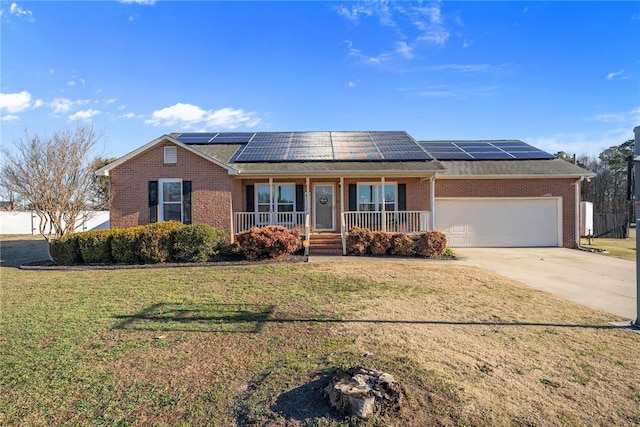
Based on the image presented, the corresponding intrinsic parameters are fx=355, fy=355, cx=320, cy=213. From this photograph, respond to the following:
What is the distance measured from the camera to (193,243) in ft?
36.2

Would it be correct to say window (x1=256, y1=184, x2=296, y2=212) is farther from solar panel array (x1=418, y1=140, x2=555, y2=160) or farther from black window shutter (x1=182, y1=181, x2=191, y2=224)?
solar panel array (x1=418, y1=140, x2=555, y2=160)

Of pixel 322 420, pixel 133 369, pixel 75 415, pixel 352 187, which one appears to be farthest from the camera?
pixel 352 187

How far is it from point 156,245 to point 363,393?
9664 millimetres

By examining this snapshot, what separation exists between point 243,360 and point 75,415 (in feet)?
5.26

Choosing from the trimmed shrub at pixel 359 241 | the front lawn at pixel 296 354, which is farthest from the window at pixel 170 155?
the trimmed shrub at pixel 359 241

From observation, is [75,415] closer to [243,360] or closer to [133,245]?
[243,360]

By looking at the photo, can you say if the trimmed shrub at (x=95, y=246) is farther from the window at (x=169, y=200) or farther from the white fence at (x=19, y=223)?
the white fence at (x=19, y=223)

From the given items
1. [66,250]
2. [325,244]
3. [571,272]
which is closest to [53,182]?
[66,250]

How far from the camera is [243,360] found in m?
4.11

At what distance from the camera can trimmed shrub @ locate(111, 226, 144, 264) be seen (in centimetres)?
1105

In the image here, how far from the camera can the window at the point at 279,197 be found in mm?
15258

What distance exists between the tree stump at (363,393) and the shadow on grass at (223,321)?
6.74 feet

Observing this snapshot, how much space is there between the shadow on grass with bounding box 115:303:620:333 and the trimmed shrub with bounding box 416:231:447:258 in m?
6.48

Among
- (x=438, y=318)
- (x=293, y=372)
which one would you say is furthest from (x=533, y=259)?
(x=293, y=372)
